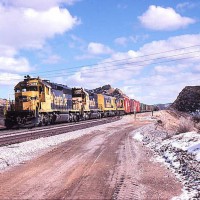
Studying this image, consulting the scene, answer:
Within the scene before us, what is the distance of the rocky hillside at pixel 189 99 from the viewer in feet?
184

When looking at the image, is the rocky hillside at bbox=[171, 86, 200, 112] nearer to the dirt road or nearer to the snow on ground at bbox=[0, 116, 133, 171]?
the snow on ground at bbox=[0, 116, 133, 171]

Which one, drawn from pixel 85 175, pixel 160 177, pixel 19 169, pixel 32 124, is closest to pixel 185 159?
pixel 160 177

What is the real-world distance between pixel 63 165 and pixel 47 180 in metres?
2.41

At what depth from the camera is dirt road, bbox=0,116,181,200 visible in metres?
8.47

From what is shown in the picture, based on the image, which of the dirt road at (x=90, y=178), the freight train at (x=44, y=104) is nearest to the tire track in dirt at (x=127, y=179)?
the dirt road at (x=90, y=178)

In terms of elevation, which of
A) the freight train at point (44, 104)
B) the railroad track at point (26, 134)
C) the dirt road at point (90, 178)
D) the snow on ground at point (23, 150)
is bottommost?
the dirt road at point (90, 178)

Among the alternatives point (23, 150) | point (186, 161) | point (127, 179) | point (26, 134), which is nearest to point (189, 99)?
point (26, 134)

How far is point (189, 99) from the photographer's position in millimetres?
58938

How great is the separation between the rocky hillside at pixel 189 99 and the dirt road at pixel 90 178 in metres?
43.3

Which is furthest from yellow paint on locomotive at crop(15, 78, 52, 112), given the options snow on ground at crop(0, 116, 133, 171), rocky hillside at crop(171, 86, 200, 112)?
rocky hillside at crop(171, 86, 200, 112)

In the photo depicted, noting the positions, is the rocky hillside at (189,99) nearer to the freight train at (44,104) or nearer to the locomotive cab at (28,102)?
the freight train at (44,104)

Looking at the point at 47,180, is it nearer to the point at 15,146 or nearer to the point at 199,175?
the point at 199,175

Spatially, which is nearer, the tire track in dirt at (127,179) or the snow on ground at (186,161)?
the tire track in dirt at (127,179)

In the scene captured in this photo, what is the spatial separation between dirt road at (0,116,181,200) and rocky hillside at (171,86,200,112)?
4332 centimetres
